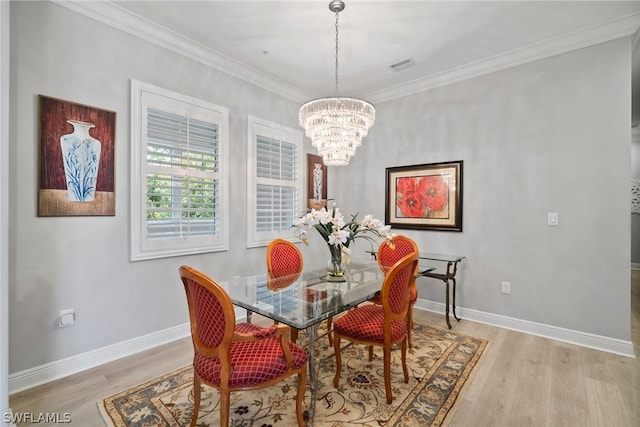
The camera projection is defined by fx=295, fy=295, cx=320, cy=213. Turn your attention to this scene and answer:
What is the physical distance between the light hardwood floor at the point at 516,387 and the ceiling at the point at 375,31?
2.90 meters

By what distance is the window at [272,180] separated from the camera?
11.8 feet

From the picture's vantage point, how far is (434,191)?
3.80m

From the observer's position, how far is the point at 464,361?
2.53m

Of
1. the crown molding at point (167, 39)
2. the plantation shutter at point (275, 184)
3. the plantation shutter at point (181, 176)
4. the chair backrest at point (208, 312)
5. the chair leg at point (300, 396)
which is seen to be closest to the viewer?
the chair backrest at point (208, 312)

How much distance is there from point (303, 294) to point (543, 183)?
278 centimetres

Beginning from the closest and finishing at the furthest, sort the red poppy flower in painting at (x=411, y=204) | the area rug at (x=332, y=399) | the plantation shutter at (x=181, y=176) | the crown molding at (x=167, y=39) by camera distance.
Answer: the area rug at (x=332, y=399) → the crown molding at (x=167, y=39) → the plantation shutter at (x=181, y=176) → the red poppy flower in painting at (x=411, y=204)

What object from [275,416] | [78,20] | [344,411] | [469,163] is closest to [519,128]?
[469,163]

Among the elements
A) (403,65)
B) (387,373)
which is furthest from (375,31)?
(387,373)

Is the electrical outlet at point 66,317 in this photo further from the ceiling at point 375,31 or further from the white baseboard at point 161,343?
the ceiling at point 375,31

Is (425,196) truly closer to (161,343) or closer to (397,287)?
(397,287)

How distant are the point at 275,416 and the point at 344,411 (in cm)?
44

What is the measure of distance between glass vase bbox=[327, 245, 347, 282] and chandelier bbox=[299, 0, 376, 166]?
0.83m

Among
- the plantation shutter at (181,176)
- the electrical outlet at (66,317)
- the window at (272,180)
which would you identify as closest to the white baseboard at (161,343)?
the electrical outlet at (66,317)

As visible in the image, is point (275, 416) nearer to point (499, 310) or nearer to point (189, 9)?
point (499, 310)
